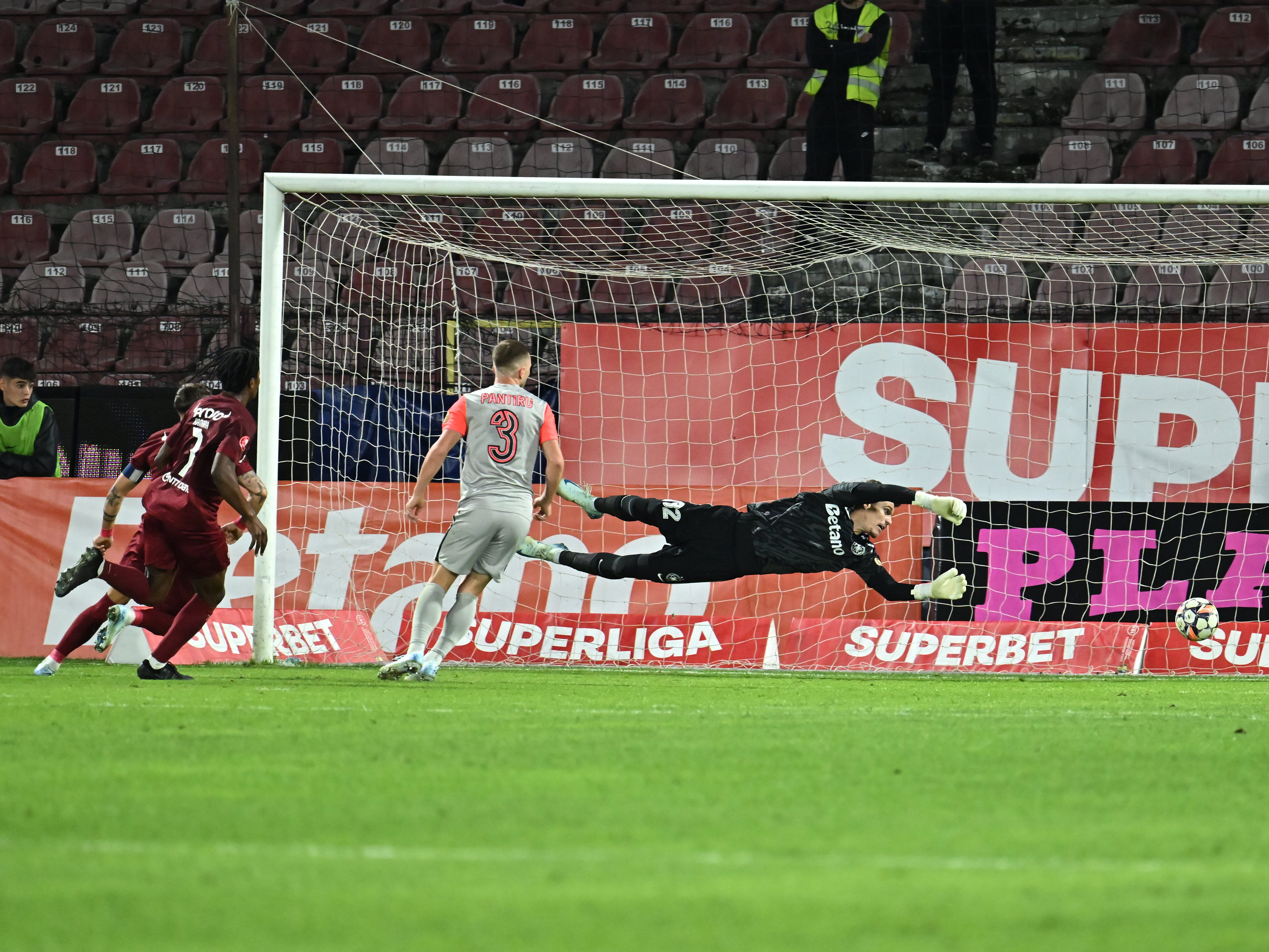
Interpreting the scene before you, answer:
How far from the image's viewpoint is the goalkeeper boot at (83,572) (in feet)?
27.9

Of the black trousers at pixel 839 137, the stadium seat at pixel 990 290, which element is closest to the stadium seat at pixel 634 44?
the black trousers at pixel 839 137

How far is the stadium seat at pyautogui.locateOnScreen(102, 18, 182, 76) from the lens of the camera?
18.3m

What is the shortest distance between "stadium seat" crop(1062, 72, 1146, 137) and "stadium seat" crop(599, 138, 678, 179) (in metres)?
4.33

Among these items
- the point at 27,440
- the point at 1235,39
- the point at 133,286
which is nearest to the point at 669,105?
the point at 133,286

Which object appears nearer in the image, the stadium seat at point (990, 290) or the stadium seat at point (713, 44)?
the stadium seat at point (990, 290)

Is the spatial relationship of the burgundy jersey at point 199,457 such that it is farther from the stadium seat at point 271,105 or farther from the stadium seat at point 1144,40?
the stadium seat at point 1144,40

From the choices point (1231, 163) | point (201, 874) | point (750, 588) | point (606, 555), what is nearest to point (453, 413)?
point (606, 555)

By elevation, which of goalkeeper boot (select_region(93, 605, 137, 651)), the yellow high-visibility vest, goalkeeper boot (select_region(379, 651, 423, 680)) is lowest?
goalkeeper boot (select_region(379, 651, 423, 680))

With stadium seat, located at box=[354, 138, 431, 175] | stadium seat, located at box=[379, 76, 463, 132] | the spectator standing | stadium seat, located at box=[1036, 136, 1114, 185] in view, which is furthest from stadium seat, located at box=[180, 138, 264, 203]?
stadium seat, located at box=[1036, 136, 1114, 185]

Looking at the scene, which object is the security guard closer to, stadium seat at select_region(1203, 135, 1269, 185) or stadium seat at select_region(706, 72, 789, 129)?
stadium seat at select_region(706, 72, 789, 129)

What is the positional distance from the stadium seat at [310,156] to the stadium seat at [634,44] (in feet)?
10.3

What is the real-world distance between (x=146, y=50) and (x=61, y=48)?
111 cm

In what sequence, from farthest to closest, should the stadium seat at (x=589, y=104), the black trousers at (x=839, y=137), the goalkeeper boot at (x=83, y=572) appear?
the stadium seat at (x=589, y=104)
the black trousers at (x=839, y=137)
the goalkeeper boot at (x=83, y=572)

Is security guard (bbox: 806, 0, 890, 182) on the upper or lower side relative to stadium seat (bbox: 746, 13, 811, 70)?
lower
